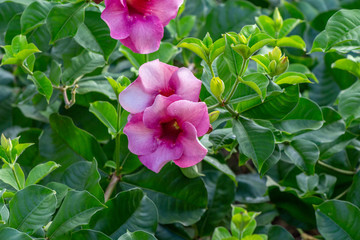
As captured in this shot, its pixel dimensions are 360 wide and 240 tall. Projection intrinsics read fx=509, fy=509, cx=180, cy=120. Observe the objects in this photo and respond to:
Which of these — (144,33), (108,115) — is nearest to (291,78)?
(144,33)

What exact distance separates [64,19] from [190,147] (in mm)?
412

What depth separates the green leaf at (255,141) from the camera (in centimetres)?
91

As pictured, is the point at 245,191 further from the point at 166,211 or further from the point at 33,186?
the point at 33,186

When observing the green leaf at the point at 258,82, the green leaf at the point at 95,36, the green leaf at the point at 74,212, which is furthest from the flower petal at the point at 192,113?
the green leaf at the point at 95,36

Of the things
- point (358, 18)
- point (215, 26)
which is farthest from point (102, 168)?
point (358, 18)

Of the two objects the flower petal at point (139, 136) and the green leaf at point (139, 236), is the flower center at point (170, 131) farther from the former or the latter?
the green leaf at point (139, 236)

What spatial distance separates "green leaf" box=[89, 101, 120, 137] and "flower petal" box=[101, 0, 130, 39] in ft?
0.73

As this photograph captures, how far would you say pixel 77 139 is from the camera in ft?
3.94

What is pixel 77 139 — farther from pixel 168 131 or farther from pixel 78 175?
pixel 168 131

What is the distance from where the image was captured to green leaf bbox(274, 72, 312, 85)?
2.98ft

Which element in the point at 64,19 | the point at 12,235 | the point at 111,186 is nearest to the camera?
the point at 12,235

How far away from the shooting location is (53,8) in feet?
3.34

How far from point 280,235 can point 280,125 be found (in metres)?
0.27

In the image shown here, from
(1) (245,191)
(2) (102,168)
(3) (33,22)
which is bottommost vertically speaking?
(1) (245,191)
